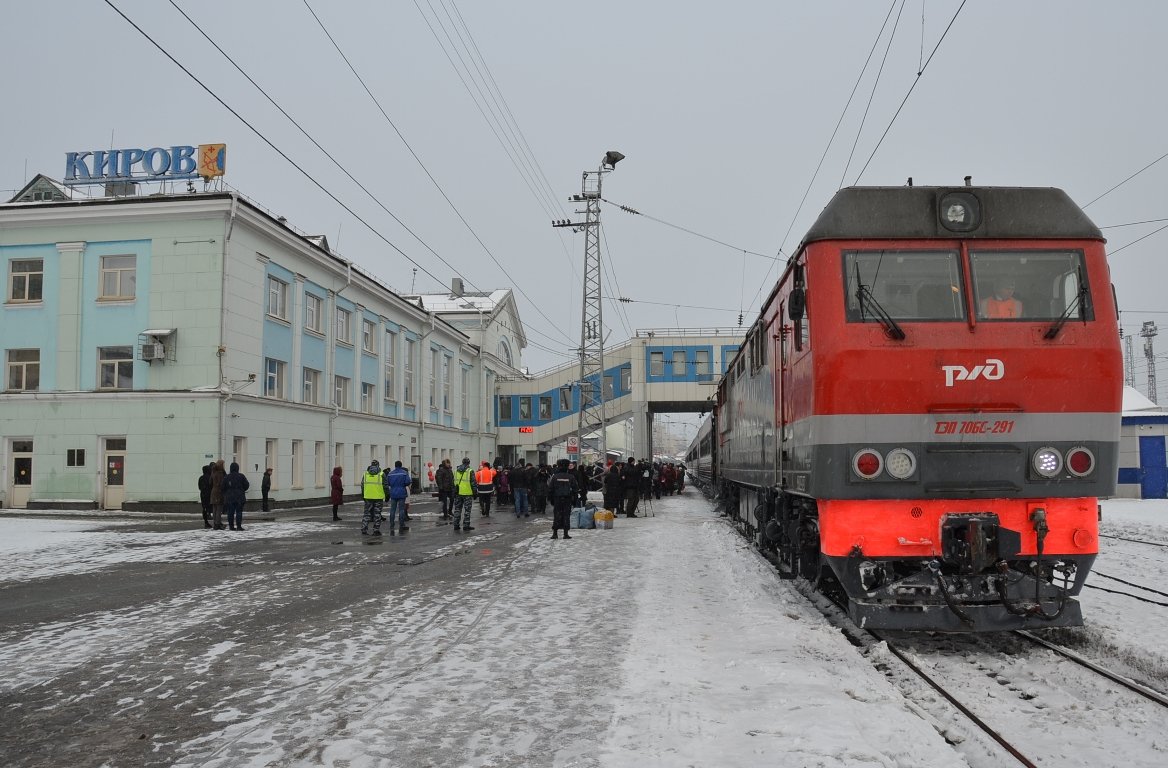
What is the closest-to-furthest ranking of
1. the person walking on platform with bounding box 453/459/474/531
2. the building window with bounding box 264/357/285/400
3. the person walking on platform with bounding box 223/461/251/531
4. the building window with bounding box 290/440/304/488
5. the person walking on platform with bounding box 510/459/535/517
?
the person walking on platform with bounding box 453/459/474/531
the person walking on platform with bounding box 223/461/251/531
the person walking on platform with bounding box 510/459/535/517
the building window with bounding box 264/357/285/400
the building window with bounding box 290/440/304/488

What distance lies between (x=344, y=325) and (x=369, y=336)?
2.94 meters

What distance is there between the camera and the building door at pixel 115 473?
26.1m

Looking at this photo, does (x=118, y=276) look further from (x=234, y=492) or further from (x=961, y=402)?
(x=961, y=402)

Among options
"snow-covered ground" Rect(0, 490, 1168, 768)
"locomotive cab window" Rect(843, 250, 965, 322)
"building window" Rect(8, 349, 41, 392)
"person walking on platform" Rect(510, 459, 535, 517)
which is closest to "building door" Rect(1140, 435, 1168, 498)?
"person walking on platform" Rect(510, 459, 535, 517)

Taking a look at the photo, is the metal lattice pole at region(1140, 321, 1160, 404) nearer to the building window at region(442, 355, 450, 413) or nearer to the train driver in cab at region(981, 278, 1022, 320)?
the building window at region(442, 355, 450, 413)

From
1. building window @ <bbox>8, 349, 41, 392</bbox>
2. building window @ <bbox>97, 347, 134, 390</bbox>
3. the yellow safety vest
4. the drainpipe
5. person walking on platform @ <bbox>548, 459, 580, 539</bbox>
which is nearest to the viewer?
person walking on platform @ <bbox>548, 459, 580, 539</bbox>

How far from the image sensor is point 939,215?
7551 mm

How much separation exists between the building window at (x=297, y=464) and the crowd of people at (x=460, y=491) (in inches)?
123

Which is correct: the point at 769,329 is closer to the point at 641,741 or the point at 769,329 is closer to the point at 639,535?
the point at 641,741

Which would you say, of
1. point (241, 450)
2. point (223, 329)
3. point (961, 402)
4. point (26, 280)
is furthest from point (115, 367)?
point (961, 402)

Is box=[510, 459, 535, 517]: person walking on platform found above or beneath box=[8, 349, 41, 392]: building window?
beneath

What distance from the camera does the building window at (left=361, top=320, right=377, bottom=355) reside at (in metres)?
37.3

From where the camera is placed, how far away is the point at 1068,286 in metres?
7.38

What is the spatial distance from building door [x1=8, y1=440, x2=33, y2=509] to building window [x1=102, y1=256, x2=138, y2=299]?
512cm
